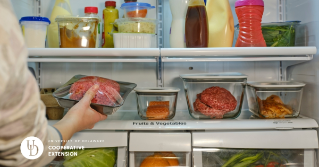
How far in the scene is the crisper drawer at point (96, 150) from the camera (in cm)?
107

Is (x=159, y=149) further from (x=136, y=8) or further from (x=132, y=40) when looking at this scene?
(x=136, y=8)

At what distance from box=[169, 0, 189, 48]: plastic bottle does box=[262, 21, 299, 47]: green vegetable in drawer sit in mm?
370

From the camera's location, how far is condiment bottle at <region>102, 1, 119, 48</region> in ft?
4.27

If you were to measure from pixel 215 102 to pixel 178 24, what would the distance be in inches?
15.4

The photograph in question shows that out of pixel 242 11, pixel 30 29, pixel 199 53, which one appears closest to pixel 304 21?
pixel 242 11

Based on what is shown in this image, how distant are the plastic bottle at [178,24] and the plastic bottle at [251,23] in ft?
0.82

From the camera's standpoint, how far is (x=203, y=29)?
1.15 metres

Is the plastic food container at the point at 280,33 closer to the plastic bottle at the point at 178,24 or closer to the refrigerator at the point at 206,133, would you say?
the refrigerator at the point at 206,133

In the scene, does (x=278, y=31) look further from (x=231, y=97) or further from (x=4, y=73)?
(x=4, y=73)

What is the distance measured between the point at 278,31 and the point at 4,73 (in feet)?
3.73

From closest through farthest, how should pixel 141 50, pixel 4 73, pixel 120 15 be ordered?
pixel 4 73 → pixel 141 50 → pixel 120 15

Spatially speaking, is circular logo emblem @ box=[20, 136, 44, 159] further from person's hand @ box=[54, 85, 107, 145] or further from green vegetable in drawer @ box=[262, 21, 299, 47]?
green vegetable in drawer @ box=[262, 21, 299, 47]

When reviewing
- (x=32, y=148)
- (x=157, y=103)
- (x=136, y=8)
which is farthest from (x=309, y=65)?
(x=32, y=148)

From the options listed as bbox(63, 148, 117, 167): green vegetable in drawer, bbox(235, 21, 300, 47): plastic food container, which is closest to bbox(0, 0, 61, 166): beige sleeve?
bbox(63, 148, 117, 167): green vegetable in drawer
